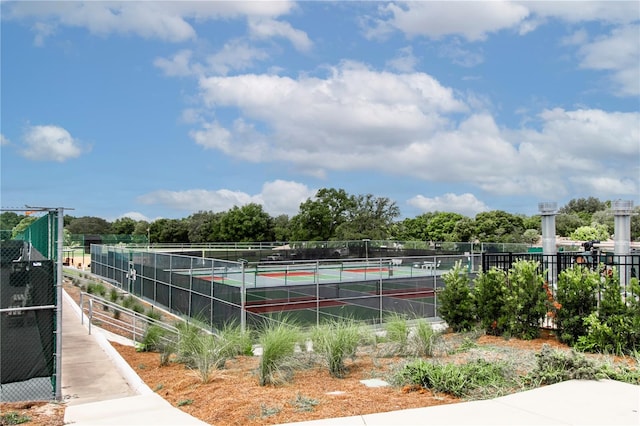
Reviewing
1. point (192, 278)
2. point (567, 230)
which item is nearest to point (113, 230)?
point (567, 230)

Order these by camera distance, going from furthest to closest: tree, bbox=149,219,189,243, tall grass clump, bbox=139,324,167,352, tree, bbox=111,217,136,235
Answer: tree, bbox=111,217,136,235
tree, bbox=149,219,189,243
tall grass clump, bbox=139,324,167,352

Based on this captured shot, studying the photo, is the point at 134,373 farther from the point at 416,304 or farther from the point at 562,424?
the point at 416,304

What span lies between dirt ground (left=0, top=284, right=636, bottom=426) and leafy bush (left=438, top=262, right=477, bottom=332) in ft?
9.28

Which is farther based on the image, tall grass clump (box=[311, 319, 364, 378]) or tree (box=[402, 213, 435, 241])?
tree (box=[402, 213, 435, 241])

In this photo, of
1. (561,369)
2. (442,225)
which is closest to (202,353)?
(561,369)

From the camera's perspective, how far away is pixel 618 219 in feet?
74.4

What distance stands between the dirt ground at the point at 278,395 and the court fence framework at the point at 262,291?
3.59 metres

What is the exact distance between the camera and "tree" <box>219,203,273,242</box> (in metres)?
93.8

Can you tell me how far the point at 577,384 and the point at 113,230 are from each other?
148 m

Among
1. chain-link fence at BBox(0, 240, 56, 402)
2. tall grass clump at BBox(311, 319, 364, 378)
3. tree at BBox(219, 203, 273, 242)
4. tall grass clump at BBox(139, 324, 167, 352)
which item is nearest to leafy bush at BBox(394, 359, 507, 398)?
tall grass clump at BBox(311, 319, 364, 378)

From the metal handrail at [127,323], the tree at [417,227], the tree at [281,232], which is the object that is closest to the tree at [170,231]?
the tree at [281,232]

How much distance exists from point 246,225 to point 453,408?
87.6m

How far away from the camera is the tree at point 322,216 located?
83.8 meters

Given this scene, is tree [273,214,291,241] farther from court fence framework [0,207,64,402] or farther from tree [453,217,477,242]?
court fence framework [0,207,64,402]
